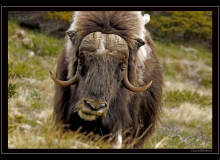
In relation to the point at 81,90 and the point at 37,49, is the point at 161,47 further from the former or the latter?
the point at 81,90

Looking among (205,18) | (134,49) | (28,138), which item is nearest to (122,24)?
(134,49)

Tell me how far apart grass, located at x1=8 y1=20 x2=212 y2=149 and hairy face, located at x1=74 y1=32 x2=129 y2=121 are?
0.31 m

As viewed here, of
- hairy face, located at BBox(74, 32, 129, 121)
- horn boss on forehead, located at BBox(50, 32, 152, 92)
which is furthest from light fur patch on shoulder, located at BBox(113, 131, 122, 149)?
horn boss on forehead, located at BBox(50, 32, 152, 92)

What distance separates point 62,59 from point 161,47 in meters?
8.98

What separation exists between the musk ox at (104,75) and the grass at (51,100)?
0.27 m

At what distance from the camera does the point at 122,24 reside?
4137 mm

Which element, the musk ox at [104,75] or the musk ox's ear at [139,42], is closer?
the musk ox at [104,75]

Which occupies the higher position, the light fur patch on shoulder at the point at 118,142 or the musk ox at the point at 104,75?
the musk ox at the point at 104,75

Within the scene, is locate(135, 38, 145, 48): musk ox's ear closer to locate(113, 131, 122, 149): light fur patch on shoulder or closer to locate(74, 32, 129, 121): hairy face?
locate(74, 32, 129, 121): hairy face

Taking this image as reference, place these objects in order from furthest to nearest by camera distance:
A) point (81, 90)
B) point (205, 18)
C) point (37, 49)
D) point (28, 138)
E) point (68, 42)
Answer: point (205, 18), point (37, 49), point (68, 42), point (81, 90), point (28, 138)

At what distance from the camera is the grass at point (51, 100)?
137 inches

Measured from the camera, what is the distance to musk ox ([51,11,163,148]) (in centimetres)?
363

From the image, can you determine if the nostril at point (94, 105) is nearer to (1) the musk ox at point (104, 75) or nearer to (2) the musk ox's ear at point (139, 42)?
(1) the musk ox at point (104, 75)

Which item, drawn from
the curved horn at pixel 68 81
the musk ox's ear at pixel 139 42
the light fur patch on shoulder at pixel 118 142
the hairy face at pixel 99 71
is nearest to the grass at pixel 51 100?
the light fur patch on shoulder at pixel 118 142
